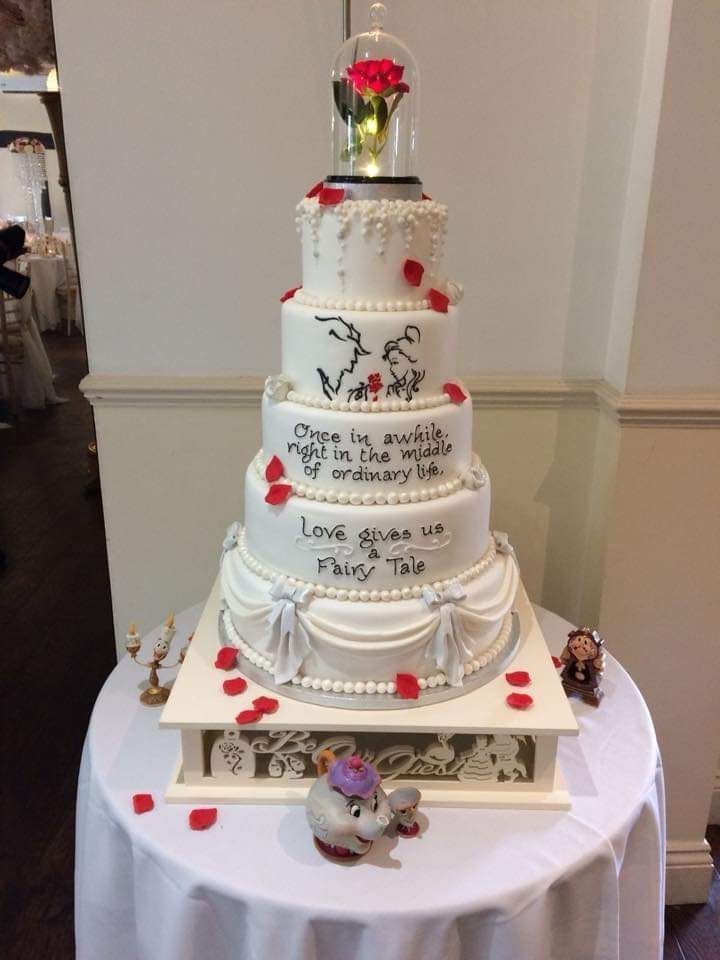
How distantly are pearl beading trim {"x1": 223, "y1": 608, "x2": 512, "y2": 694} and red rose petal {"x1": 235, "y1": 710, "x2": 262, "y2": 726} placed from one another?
0.10 m

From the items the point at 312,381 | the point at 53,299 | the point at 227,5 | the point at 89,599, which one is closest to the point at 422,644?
the point at 312,381

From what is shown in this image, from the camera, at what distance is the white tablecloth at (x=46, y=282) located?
811cm

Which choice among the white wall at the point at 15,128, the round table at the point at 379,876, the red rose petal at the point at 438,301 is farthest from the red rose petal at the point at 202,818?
the white wall at the point at 15,128

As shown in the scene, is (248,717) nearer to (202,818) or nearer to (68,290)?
(202,818)

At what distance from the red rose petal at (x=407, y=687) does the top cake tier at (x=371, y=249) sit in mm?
662

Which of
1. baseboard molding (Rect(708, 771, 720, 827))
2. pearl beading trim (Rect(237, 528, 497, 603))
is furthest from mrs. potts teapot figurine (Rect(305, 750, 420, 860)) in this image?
baseboard molding (Rect(708, 771, 720, 827))

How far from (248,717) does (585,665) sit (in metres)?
0.73

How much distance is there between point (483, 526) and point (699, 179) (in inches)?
36.2

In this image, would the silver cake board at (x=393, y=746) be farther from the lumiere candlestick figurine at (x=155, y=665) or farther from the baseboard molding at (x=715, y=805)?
the baseboard molding at (x=715, y=805)

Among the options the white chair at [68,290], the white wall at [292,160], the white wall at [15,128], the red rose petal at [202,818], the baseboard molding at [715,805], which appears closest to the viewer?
the red rose petal at [202,818]

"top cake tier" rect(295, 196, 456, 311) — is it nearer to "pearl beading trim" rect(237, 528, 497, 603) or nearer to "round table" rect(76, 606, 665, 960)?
"pearl beading trim" rect(237, 528, 497, 603)

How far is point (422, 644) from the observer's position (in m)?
1.45

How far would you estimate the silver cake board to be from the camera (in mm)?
1405

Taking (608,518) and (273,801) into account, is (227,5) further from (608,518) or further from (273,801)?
(273,801)
